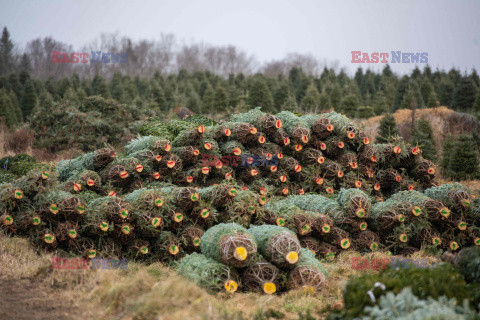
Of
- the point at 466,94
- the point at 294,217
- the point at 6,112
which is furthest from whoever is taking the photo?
the point at 466,94

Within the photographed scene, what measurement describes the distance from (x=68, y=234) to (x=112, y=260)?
849 mm

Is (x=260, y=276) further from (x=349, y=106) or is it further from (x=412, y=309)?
(x=349, y=106)

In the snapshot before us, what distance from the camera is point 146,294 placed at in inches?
146

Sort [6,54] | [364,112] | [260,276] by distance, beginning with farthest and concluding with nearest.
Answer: [6,54], [364,112], [260,276]

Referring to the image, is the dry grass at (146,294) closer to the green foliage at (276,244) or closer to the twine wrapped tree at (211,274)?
the twine wrapped tree at (211,274)

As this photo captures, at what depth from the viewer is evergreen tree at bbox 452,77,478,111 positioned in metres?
23.3

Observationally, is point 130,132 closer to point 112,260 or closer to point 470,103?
point 112,260

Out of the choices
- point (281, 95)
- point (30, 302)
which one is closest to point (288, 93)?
point (281, 95)

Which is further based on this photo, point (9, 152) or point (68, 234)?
point (9, 152)

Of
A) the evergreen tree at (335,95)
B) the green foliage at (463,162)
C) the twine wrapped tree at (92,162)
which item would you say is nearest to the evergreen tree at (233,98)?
the evergreen tree at (335,95)

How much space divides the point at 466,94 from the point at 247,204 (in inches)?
886

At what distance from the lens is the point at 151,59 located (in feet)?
187

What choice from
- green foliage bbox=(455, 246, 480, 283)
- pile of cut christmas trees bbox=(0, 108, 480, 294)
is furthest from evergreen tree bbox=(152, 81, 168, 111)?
green foliage bbox=(455, 246, 480, 283)

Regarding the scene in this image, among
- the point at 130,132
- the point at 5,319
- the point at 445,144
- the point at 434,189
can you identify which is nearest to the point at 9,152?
the point at 130,132
